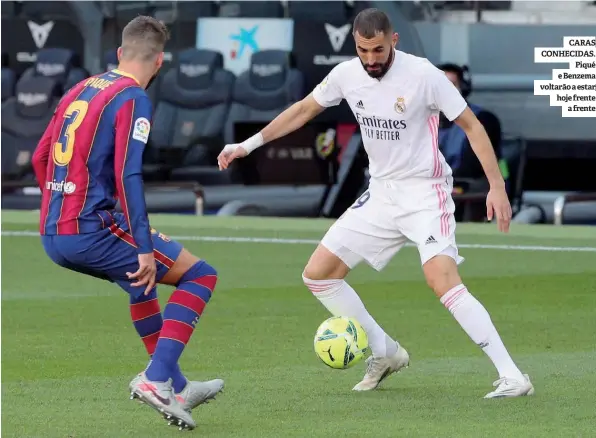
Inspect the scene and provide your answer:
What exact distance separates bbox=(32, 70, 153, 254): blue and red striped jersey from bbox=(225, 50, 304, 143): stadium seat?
47.0 ft

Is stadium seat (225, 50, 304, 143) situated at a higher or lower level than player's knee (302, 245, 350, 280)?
higher

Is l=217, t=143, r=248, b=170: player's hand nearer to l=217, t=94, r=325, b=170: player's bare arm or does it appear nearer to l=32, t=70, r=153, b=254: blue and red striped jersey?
l=217, t=94, r=325, b=170: player's bare arm

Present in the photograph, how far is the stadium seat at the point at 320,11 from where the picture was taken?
21.5m

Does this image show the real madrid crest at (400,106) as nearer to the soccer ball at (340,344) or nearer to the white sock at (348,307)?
the white sock at (348,307)

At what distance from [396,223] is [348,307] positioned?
53cm

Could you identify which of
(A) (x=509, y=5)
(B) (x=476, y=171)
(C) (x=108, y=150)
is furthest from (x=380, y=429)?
(A) (x=509, y=5)

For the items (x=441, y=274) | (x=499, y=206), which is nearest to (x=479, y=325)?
(x=441, y=274)

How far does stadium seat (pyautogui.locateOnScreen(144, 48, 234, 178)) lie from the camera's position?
866 inches

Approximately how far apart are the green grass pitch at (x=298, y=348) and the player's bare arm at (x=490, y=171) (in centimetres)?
92

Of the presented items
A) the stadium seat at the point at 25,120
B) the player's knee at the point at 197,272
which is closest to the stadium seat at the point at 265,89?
the stadium seat at the point at 25,120

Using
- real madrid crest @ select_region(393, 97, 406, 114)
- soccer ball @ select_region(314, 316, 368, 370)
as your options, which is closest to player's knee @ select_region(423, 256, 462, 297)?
soccer ball @ select_region(314, 316, 368, 370)

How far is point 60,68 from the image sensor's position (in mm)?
22906

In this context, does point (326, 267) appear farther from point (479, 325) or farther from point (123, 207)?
point (123, 207)

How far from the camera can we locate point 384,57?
7.98 m
